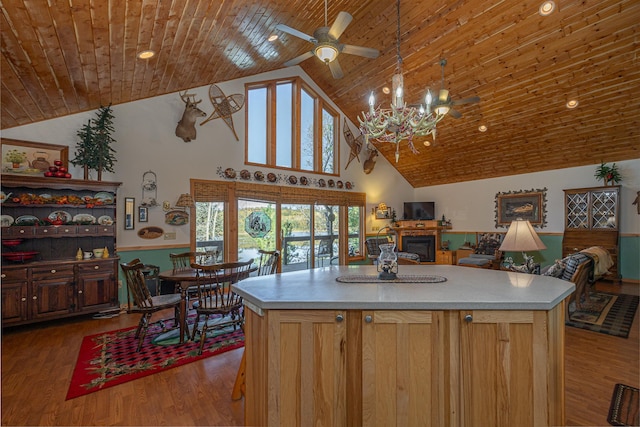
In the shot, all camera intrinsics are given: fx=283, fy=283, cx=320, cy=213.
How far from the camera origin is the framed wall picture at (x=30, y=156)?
3.83 metres

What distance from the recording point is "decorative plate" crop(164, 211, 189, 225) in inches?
200

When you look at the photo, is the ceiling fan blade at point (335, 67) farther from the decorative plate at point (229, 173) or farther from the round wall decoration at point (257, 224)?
the round wall decoration at point (257, 224)

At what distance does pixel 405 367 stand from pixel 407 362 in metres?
0.03

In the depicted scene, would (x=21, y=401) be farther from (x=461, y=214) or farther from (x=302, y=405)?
(x=461, y=214)

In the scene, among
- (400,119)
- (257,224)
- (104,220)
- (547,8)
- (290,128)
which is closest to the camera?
(400,119)

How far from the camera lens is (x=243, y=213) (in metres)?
6.07

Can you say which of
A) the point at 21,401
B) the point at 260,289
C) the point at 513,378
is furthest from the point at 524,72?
the point at 21,401

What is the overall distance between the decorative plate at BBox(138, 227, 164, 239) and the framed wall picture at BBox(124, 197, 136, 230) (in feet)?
0.55

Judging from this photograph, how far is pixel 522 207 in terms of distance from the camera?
7418 mm

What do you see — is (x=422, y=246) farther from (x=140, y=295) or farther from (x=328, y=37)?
(x=140, y=295)

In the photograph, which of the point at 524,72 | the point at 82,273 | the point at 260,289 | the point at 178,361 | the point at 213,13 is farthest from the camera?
the point at 524,72

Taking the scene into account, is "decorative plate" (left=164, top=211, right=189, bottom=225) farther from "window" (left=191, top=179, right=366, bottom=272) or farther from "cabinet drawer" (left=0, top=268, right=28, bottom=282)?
"cabinet drawer" (left=0, top=268, right=28, bottom=282)

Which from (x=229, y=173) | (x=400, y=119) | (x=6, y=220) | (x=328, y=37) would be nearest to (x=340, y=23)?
(x=328, y=37)

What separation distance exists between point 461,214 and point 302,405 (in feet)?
27.7
